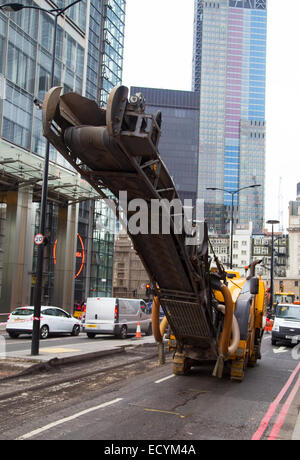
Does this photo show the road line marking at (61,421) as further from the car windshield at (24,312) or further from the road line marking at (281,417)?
the car windshield at (24,312)

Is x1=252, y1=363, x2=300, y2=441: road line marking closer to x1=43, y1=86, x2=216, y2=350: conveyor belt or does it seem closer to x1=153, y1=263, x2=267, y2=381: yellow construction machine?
x1=153, y1=263, x2=267, y2=381: yellow construction machine

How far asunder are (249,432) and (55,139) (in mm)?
5198

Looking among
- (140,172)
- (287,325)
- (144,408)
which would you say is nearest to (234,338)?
(144,408)

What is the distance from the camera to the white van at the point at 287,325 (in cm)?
1952

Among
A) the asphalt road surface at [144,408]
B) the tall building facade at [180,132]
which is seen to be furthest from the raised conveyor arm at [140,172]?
the tall building facade at [180,132]

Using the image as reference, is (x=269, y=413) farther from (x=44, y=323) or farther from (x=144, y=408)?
(x=44, y=323)

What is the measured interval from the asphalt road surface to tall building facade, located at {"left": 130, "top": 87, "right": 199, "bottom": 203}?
164825 millimetres

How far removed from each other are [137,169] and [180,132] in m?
174

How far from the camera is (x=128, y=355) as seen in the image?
15.4 meters

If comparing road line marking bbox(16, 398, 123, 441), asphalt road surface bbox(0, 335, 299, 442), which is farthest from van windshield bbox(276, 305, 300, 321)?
road line marking bbox(16, 398, 123, 441)

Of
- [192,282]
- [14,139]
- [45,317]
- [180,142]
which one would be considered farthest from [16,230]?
[180,142]

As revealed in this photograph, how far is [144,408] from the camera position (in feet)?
26.1

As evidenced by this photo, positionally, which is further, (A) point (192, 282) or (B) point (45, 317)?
(B) point (45, 317)
